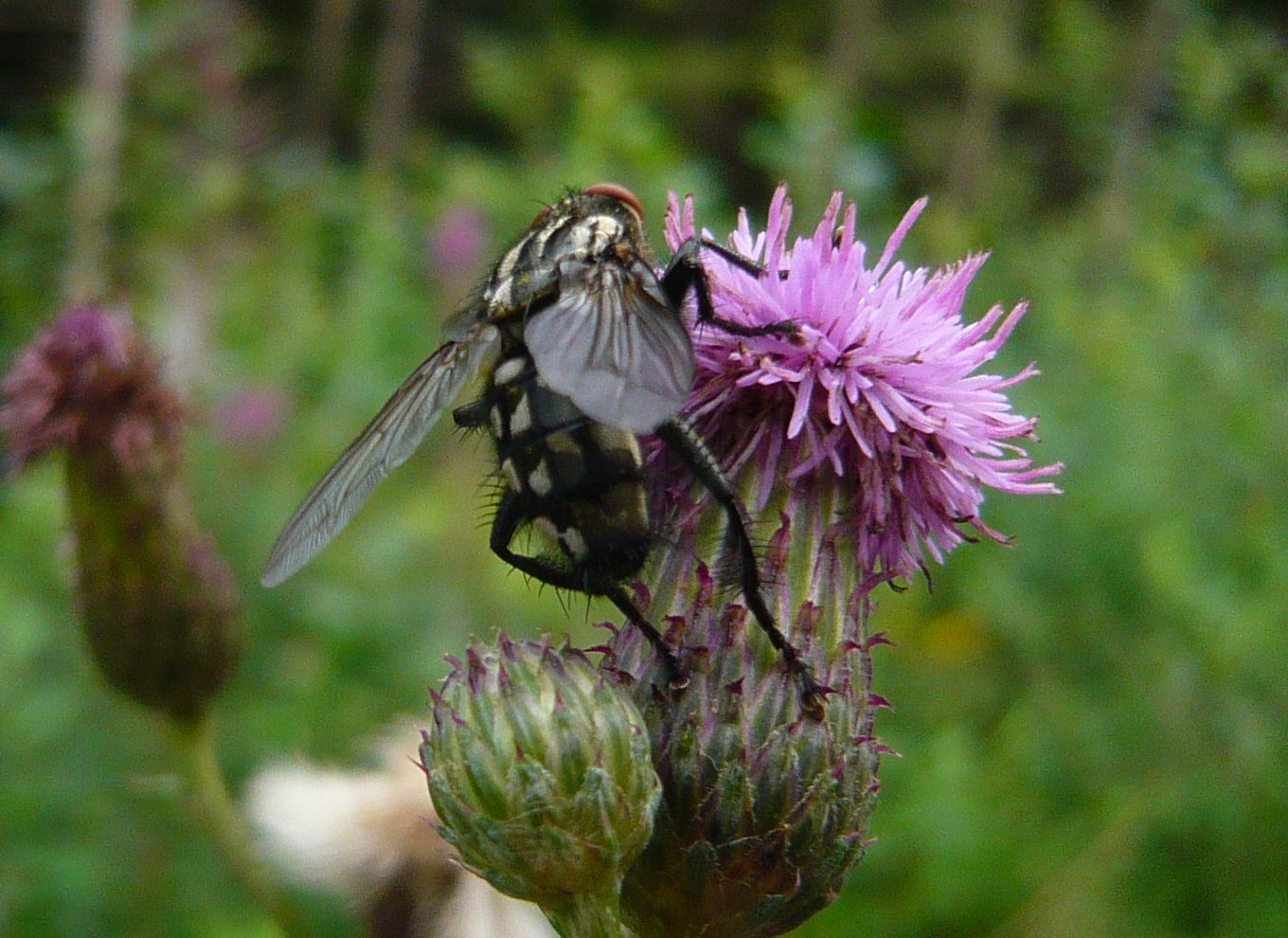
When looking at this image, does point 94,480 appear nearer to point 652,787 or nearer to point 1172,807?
point 652,787

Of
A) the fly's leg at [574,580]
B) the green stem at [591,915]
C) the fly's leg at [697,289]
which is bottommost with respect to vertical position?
the green stem at [591,915]

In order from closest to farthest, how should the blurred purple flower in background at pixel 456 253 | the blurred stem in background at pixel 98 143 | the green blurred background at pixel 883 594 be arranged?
the green blurred background at pixel 883 594
the blurred stem in background at pixel 98 143
the blurred purple flower in background at pixel 456 253

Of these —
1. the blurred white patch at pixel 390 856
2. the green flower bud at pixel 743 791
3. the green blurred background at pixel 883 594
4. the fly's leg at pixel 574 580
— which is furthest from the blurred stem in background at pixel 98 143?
the green flower bud at pixel 743 791

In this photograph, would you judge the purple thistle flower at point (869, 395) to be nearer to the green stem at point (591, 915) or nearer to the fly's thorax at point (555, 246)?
the fly's thorax at point (555, 246)

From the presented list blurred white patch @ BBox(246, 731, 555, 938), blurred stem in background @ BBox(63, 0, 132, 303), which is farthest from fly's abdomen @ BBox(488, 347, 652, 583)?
blurred stem in background @ BBox(63, 0, 132, 303)

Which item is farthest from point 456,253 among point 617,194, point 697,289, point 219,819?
point 697,289

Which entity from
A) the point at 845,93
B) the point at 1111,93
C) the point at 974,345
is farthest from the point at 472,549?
the point at 1111,93

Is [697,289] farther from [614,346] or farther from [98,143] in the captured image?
[98,143]
